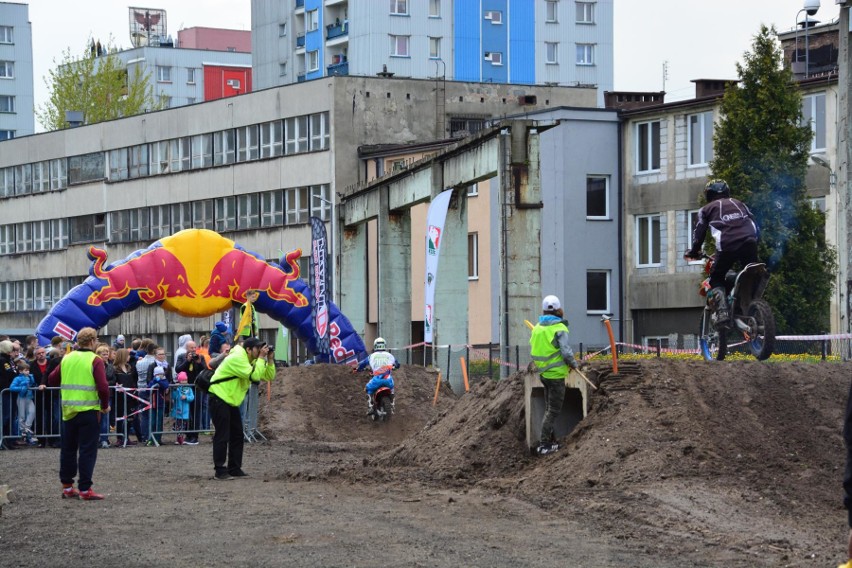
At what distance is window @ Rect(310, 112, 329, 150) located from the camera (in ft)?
216

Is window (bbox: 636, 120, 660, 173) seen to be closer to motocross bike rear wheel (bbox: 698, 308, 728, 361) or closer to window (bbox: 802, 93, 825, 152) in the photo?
window (bbox: 802, 93, 825, 152)

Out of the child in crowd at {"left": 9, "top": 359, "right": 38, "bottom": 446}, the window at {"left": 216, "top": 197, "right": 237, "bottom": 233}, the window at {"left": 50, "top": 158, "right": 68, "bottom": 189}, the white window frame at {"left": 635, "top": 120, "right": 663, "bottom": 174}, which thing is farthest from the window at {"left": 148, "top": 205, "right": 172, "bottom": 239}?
the child in crowd at {"left": 9, "top": 359, "right": 38, "bottom": 446}

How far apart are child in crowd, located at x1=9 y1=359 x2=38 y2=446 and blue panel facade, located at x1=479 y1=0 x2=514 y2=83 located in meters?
69.3

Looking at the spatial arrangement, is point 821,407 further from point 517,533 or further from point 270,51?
point 270,51

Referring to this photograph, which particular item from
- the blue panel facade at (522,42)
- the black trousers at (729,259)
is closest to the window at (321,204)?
the blue panel facade at (522,42)

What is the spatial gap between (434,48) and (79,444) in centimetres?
7758

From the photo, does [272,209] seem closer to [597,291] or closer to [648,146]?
[597,291]

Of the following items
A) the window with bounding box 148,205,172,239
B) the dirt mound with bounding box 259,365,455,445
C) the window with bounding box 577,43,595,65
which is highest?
the window with bounding box 577,43,595,65

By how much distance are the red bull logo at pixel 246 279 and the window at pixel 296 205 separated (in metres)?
27.7

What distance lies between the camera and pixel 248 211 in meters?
70.8

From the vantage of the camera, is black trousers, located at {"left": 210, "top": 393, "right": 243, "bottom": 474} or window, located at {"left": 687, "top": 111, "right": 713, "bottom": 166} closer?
black trousers, located at {"left": 210, "top": 393, "right": 243, "bottom": 474}

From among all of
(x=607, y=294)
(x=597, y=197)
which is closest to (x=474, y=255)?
(x=597, y=197)

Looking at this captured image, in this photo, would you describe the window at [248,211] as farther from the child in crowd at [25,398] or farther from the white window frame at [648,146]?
the child in crowd at [25,398]

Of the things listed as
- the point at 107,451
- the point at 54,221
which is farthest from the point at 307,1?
the point at 107,451
